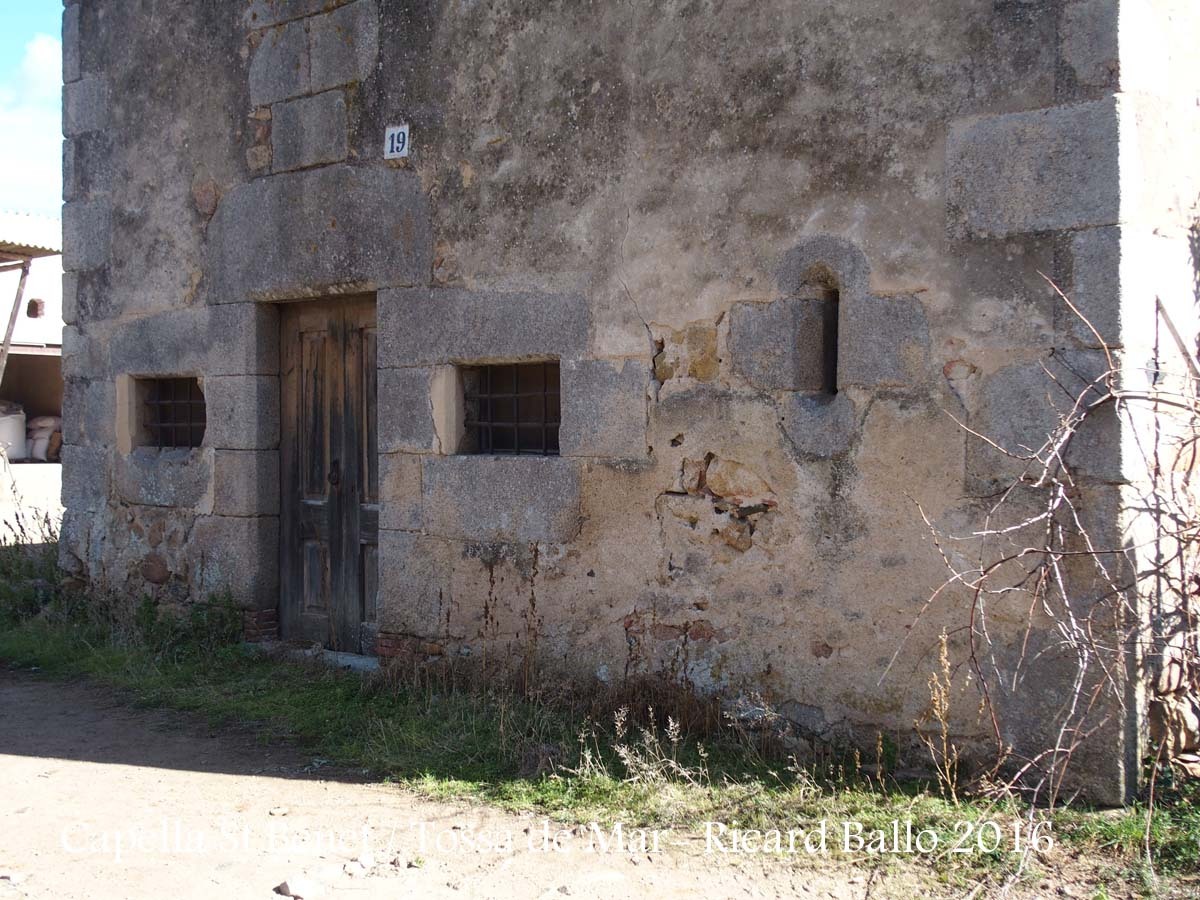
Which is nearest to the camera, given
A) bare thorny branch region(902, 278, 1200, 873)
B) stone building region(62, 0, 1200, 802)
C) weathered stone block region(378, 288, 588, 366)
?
bare thorny branch region(902, 278, 1200, 873)

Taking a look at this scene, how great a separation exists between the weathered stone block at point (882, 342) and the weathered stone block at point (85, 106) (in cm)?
486

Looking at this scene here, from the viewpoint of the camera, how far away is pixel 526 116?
4926 millimetres

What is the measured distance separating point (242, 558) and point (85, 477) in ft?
4.91

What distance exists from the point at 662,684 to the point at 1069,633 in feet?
5.16

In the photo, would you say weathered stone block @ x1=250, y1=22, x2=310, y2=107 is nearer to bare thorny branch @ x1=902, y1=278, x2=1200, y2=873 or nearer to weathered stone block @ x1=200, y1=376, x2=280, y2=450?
weathered stone block @ x1=200, y1=376, x2=280, y2=450

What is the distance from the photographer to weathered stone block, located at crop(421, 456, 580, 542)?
4.80 m

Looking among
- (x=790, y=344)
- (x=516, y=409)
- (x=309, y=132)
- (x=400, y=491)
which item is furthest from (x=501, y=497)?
(x=309, y=132)

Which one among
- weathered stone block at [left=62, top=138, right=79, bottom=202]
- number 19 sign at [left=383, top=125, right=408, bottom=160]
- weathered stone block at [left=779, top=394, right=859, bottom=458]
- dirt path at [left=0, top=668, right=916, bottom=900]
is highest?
weathered stone block at [left=62, top=138, right=79, bottom=202]

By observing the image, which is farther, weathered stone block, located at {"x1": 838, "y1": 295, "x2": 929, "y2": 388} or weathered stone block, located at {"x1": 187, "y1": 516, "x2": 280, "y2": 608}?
weathered stone block, located at {"x1": 187, "y1": 516, "x2": 280, "y2": 608}

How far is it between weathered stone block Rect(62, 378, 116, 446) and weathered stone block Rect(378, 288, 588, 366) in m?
2.25

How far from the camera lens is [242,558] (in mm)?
6027

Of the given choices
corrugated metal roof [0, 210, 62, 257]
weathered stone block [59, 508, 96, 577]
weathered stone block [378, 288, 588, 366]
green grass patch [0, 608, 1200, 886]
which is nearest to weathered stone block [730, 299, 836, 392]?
weathered stone block [378, 288, 588, 366]

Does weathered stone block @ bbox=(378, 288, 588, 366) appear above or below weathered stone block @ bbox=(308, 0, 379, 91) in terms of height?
below

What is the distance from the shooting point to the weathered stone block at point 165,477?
6.19 metres
